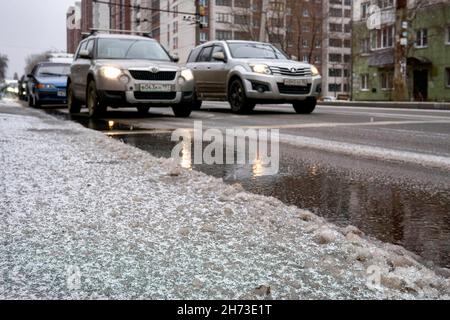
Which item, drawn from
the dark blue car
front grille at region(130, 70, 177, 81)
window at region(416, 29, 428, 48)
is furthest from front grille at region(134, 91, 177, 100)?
window at region(416, 29, 428, 48)

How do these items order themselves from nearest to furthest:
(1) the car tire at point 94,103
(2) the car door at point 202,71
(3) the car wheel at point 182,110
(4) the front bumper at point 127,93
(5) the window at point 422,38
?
(4) the front bumper at point 127,93 < (1) the car tire at point 94,103 < (3) the car wheel at point 182,110 < (2) the car door at point 202,71 < (5) the window at point 422,38

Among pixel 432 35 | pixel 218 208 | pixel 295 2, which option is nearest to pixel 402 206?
pixel 218 208

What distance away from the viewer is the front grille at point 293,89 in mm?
11148

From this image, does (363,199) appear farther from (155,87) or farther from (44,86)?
(44,86)

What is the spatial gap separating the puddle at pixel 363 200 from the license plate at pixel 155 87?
547cm

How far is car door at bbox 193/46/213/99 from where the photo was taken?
12.9 metres

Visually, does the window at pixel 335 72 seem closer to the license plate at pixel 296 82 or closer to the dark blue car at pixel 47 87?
the dark blue car at pixel 47 87

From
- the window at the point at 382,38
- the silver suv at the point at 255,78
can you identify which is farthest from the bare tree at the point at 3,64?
the silver suv at the point at 255,78

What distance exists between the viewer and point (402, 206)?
302 cm

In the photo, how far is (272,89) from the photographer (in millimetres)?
11070

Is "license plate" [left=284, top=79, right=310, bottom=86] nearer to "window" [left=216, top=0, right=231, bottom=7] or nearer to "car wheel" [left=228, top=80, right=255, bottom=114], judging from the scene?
"car wheel" [left=228, top=80, right=255, bottom=114]

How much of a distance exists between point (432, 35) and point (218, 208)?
118ft
